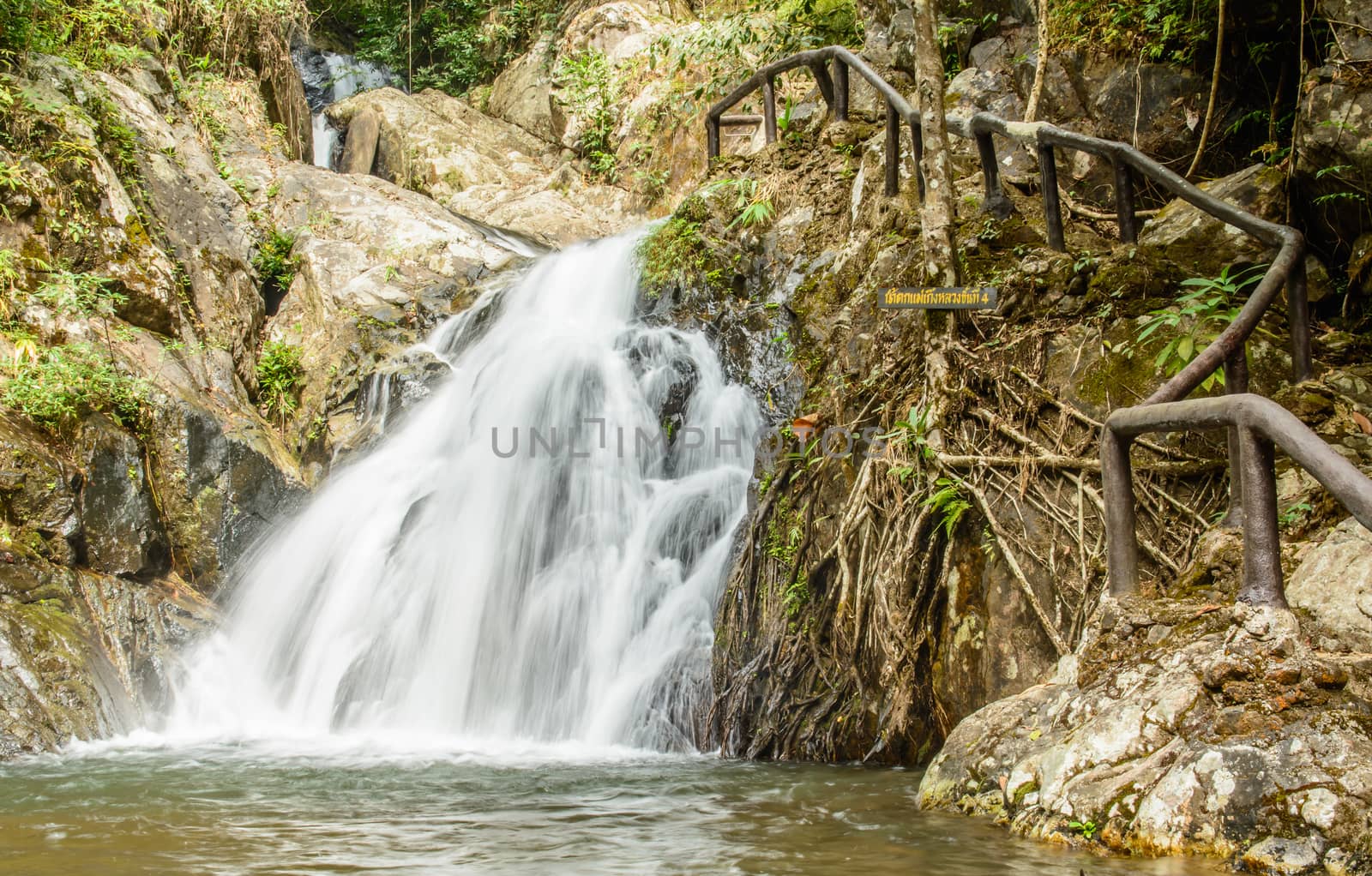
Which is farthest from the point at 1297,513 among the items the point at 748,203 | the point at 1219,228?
the point at 748,203

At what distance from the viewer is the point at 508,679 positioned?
6.30 metres

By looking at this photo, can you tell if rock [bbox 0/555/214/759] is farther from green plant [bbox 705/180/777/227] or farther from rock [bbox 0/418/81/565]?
green plant [bbox 705/180/777/227]

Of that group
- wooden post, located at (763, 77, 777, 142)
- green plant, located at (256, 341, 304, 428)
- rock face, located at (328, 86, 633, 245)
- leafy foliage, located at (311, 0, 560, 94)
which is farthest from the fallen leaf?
leafy foliage, located at (311, 0, 560, 94)

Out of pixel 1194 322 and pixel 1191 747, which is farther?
pixel 1194 322

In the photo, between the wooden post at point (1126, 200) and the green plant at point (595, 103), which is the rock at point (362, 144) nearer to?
the green plant at point (595, 103)

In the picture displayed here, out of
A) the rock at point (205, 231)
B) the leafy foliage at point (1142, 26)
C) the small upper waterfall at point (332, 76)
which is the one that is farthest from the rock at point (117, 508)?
the small upper waterfall at point (332, 76)

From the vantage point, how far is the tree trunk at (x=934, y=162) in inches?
223

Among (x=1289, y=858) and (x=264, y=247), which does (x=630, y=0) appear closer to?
(x=264, y=247)

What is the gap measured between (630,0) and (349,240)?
8.73m

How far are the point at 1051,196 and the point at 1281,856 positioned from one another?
404 centimetres

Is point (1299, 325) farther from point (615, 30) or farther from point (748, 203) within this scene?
point (615, 30)

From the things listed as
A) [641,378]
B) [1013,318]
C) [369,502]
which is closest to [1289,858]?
[1013,318]

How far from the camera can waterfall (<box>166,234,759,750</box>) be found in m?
6.13

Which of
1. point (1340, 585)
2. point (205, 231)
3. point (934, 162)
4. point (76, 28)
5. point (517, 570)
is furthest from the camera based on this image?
point (76, 28)
